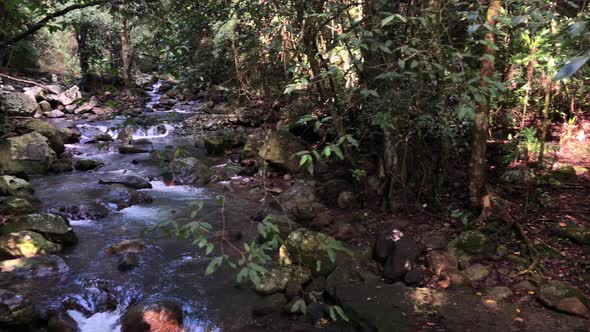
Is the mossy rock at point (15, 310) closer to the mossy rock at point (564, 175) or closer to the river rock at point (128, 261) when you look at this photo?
the river rock at point (128, 261)

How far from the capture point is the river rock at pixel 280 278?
469 centimetres

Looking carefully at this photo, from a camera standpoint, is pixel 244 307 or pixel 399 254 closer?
pixel 244 307

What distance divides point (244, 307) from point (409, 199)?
2886mm

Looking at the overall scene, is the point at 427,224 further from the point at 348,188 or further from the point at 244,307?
the point at 244,307

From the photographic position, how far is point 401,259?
4840 mm

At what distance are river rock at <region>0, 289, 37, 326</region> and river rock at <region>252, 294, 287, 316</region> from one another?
7.11 ft

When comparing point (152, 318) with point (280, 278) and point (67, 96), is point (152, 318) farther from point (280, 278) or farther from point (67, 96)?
point (67, 96)

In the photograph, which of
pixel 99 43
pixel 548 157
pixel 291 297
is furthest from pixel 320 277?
pixel 99 43

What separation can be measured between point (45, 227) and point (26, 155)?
421 cm

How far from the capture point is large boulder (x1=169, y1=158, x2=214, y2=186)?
8938 mm

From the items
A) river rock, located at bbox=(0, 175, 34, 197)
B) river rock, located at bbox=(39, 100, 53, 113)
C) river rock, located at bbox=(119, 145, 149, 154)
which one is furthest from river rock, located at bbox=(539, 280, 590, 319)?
river rock, located at bbox=(39, 100, 53, 113)

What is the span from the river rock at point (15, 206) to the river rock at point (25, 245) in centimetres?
91

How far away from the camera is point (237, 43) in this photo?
494 centimetres

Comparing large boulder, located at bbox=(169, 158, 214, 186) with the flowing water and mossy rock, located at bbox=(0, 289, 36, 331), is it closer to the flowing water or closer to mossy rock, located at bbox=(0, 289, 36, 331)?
the flowing water
